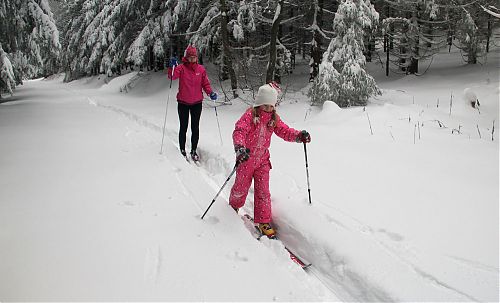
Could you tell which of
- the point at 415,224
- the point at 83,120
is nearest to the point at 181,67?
the point at 415,224

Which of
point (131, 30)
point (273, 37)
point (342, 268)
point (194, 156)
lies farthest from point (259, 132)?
point (131, 30)

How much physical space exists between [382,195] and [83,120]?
Result: 998cm

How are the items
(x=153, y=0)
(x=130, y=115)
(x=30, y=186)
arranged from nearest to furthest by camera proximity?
(x=30, y=186)
(x=130, y=115)
(x=153, y=0)

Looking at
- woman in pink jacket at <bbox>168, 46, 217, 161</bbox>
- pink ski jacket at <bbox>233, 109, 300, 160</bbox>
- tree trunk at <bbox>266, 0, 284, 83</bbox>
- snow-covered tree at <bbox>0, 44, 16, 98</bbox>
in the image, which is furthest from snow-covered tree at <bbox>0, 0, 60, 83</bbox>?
pink ski jacket at <bbox>233, 109, 300, 160</bbox>

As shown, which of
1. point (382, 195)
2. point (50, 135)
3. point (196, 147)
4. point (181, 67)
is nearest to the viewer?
point (382, 195)

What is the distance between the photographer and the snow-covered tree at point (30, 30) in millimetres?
14070

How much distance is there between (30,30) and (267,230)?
15.7 meters

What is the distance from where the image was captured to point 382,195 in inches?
186

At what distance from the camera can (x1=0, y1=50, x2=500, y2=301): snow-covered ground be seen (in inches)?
121

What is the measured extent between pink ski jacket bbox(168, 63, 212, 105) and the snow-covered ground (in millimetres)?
1100

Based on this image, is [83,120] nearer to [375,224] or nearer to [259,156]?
[259,156]

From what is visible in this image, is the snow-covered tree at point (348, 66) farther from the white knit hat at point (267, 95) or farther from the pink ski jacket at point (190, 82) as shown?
the white knit hat at point (267, 95)

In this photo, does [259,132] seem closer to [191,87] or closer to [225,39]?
[191,87]

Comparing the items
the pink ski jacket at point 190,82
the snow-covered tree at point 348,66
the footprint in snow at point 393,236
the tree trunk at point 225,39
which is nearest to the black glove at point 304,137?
the footprint in snow at point 393,236
